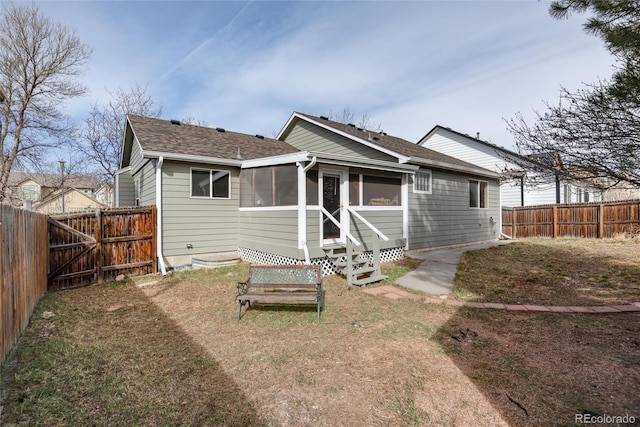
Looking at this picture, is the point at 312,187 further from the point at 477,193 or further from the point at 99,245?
the point at 477,193

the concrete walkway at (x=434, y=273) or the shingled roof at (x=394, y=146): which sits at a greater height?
the shingled roof at (x=394, y=146)

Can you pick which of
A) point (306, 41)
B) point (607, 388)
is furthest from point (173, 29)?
point (607, 388)

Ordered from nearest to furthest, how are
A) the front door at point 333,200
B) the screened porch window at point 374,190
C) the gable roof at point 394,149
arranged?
1. the front door at point 333,200
2. the screened porch window at point 374,190
3. the gable roof at point 394,149

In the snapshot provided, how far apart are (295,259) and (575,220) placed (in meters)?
15.2

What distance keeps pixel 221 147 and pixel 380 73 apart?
10.8 meters

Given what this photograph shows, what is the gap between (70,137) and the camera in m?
19.9

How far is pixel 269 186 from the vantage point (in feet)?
28.5

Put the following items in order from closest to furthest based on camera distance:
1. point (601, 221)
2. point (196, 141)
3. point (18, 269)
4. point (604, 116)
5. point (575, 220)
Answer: point (18, 269) < point (604, 116) < point (196, 141) < point (601, 221) < point (575, 220)

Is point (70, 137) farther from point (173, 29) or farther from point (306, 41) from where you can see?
point (306, 41)

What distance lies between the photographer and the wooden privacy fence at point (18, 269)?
350cm

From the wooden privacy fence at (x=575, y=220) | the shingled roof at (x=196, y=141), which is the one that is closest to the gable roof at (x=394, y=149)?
the shingled roof at (x=196, y=141)

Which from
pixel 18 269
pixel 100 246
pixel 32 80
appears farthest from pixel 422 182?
pixel 32 80

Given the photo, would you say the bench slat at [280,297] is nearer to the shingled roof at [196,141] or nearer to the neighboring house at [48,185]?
the shingled roof at [196,141]

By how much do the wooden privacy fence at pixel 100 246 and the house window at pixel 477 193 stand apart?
11972mm
